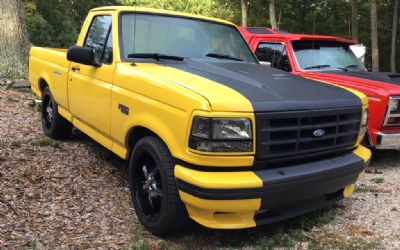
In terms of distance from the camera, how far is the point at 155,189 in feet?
12.2

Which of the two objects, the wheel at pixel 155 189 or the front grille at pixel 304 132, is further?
the wheel at pixel 155 189

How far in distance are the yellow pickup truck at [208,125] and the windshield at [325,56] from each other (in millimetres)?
2238

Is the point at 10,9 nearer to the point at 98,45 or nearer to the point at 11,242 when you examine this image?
the point at 98,45

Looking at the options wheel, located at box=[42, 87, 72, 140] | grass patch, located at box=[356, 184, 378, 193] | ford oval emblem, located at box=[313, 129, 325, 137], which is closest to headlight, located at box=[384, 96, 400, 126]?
grass patch, located at box=[356, 184, 378, 193]

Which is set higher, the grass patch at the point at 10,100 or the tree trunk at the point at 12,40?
the tree trunk at the point at 12,40

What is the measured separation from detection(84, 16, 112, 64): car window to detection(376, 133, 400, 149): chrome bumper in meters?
3.61

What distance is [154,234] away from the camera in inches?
145

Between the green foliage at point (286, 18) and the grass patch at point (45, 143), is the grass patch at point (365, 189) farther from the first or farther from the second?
the green foliage at point (286, 18)

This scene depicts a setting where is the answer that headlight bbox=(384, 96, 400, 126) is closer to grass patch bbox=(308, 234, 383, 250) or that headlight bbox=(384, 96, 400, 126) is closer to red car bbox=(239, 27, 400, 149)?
red car bbox=(239, 27, 400, 149)

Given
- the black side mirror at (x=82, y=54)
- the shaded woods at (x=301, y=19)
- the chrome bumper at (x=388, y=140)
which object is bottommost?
the chrome bumper at (x=388, y=140)

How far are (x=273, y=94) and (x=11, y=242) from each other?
243cm

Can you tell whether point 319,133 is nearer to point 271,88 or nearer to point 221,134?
point 271,88

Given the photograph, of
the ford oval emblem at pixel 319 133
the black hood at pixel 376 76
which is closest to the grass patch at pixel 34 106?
the black hood at pixel 376 76

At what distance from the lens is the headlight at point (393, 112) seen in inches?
220
